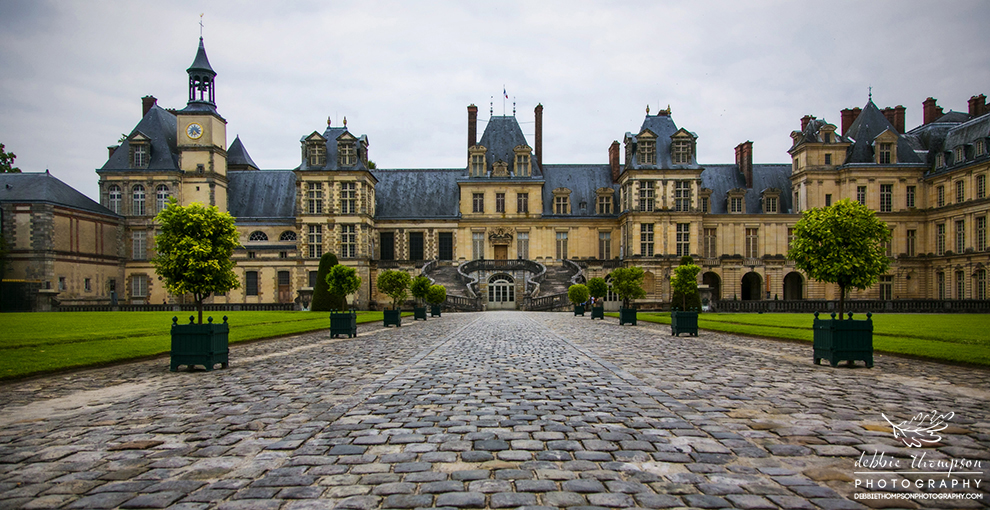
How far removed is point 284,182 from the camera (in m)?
55.0

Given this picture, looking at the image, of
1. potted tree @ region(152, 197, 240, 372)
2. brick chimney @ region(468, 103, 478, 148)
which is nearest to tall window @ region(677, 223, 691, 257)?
brick chimney @ region(468, 103, 478, 148)

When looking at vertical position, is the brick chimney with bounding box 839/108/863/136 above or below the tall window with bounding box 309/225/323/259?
above

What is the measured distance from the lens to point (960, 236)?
44.2 m

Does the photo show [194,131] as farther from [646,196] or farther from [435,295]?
[646,196]

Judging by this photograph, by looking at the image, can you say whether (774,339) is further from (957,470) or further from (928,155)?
(928,155)

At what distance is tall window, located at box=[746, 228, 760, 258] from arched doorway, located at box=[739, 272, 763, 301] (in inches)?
71.2

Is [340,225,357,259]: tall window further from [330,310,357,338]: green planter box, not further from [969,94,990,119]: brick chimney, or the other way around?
[969,94,990,119]: brick chimney

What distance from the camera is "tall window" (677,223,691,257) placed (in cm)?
4919

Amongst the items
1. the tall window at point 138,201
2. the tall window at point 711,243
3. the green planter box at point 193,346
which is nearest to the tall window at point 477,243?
the tall window at point 711,243

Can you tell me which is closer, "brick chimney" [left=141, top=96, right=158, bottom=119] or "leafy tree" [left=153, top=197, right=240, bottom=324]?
"leafy tree" [left=153, top=197, right=240, bottom=324]

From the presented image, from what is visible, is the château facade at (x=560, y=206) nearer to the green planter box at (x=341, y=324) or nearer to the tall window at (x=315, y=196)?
the tall window at (x=315, y=196)

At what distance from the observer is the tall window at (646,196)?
161ft

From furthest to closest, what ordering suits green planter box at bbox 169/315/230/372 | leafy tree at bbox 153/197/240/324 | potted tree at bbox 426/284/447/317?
1. potted tree at bbox 426/284/447/317
2. leafy tree at bbox 153/197/240/324
3. green planter box at bbox 169/315/230/372

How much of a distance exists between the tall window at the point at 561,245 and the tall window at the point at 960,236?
3055cm
